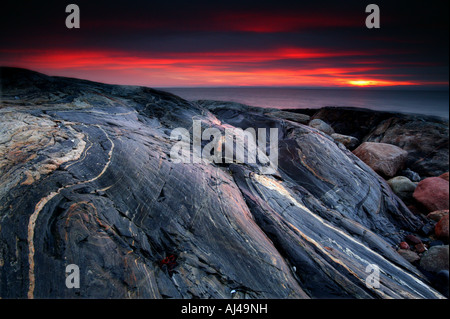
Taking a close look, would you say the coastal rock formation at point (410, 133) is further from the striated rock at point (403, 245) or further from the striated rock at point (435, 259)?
the striated rock at point (435, 259)

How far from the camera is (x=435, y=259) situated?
6.19m

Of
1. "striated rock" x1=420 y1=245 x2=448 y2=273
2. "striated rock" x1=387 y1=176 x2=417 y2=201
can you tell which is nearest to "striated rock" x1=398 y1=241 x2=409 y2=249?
"striated rock" x1=420 y1=245 x2=448 y2=273

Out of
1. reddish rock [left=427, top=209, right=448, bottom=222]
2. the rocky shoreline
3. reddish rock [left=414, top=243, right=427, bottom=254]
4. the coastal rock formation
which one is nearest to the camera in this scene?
the rocky shoreline

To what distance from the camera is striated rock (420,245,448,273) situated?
6.09 m

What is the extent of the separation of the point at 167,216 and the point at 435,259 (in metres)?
7.08

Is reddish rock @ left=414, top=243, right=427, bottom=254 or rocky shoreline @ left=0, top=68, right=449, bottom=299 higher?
rocky shoreline @ left=0, top=68, right=449, bottom=299

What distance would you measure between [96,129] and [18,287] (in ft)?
11.9

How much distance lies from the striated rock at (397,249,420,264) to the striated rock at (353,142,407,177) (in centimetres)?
457

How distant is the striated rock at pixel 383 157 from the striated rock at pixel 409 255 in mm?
4569

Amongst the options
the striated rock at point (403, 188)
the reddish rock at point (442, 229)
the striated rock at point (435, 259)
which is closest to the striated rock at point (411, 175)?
the striated rock at point (403, 188)

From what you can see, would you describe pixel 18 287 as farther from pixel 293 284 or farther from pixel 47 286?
pixel 293 284

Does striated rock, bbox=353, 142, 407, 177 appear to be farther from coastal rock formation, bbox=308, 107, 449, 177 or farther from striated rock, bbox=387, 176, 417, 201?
coastal rock formation, bbox=308, 107, 449, 177

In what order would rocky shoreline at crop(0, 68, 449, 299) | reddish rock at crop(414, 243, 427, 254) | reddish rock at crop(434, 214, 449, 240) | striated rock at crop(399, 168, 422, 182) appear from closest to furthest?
rocky shoreline at crop(0, 68, 449, 299) → reddish rock at crop(414, 243, 427, 254) → reddish rock at crop(434, 214, 449, 240) → striated rock at crop(399, 168, 422, 182)

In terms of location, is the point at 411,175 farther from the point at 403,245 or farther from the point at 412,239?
the point at 403,245
